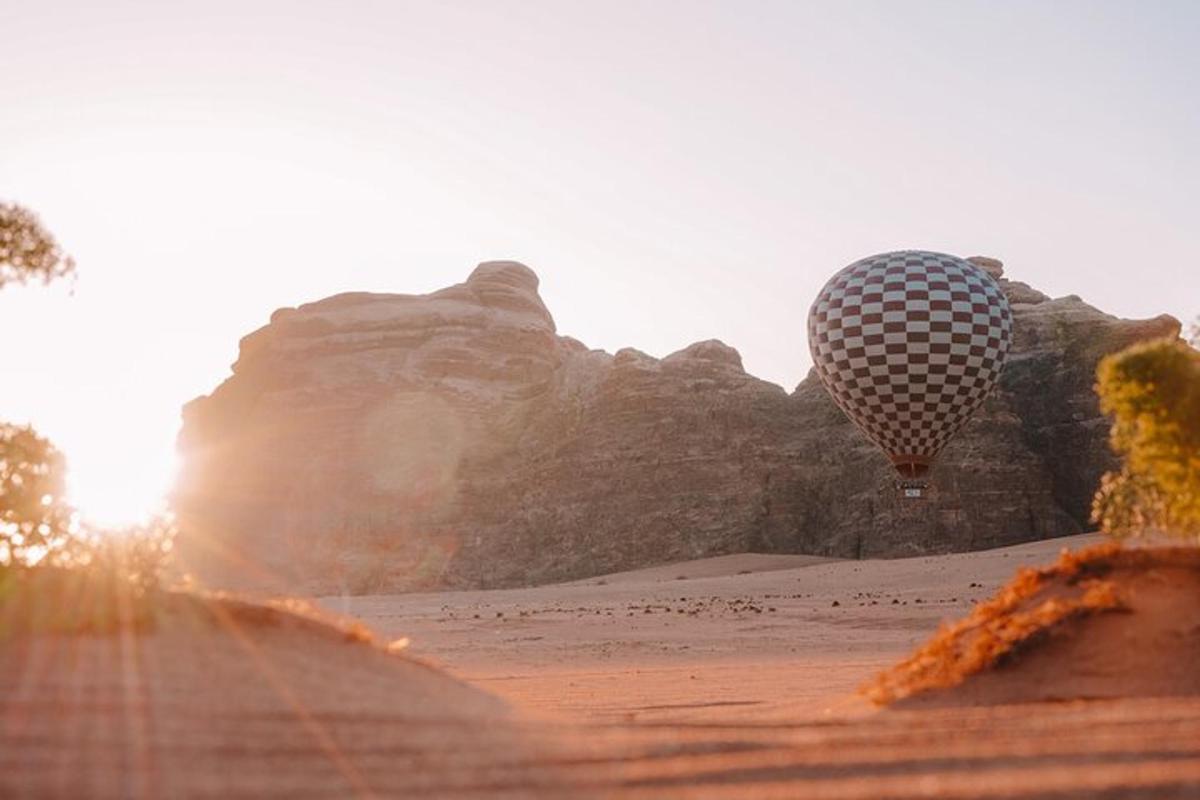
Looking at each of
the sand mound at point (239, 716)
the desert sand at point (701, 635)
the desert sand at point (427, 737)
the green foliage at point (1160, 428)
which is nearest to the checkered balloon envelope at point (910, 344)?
the desert sand at point (701, 635)

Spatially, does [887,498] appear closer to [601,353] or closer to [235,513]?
[601,353]

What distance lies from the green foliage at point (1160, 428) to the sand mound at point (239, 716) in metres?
5.07

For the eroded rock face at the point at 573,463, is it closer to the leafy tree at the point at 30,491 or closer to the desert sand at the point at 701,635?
the desert sand at the point at 701,635

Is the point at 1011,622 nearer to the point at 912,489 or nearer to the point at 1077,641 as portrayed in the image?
the point at 1077,641

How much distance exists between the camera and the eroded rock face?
63.3 m

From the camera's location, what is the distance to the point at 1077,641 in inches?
299

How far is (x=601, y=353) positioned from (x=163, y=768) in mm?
78871

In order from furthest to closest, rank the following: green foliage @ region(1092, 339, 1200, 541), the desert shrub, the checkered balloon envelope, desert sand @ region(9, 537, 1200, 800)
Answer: the checkered balloon envelope, green foliage @ region(1092, 339, 1200, 541), the desert shrub, desert sand @ region(9, 537, 1200, 800)

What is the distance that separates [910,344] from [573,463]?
3182 cm

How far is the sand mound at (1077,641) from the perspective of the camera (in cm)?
720

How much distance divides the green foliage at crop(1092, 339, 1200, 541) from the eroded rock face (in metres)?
51.3

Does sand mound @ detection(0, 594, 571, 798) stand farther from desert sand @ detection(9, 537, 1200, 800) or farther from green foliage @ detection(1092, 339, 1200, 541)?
green foliage @ detection(1092, 339, 1200, 541)

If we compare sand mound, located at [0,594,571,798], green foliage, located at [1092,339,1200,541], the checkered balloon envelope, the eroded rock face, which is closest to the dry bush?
green foliage, located at [1092,339,1200,541]

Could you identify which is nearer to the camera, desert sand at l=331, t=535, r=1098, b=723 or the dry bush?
the dry bush
